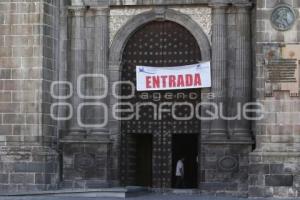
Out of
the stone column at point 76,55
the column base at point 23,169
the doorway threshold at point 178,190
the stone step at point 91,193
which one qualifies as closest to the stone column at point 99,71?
the stone column at point 76,55

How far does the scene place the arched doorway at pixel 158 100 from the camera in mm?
24297

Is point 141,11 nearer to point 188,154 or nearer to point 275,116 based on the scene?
point 275,116

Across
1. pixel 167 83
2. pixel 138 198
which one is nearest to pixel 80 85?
pixel 167 83

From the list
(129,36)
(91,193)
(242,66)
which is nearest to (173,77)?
(129,36)

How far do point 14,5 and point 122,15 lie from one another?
3501 millimetres

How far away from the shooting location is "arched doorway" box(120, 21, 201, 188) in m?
24.3

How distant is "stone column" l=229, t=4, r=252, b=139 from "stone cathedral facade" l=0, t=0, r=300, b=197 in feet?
0.10

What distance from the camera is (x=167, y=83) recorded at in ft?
79.1

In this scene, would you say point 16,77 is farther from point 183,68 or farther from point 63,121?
point 183,68

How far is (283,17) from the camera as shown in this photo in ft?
72.6

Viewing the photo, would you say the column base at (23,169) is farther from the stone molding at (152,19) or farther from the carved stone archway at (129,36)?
the stone molding at (152,19)

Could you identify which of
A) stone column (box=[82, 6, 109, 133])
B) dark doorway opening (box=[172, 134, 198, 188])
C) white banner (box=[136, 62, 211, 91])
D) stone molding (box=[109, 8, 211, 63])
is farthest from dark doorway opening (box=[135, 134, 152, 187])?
stone molding (box=[109, 8, 211, 63])

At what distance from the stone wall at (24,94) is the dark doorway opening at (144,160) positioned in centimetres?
320

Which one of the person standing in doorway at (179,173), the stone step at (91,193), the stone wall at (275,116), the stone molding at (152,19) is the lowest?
the stone step at (91,193)
